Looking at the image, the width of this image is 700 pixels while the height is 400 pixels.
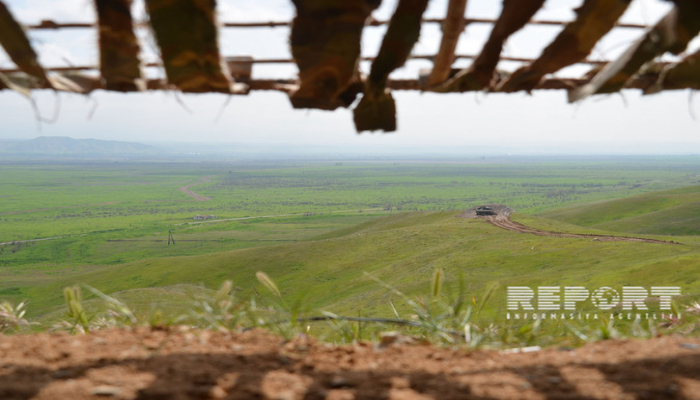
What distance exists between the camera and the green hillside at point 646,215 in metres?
48.8

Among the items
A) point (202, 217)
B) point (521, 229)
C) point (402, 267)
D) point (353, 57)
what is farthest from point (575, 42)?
point (202, 217)

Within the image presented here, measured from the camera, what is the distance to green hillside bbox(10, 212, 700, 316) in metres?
22.2

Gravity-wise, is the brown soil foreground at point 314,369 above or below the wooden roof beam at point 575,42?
below

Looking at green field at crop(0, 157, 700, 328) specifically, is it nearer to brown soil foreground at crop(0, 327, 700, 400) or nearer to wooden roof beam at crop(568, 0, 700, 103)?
brown soil foreground at crop(0, 327, 700, 400)

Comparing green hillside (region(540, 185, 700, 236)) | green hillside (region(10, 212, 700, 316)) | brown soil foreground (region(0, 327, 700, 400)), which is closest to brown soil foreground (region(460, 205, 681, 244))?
green hillside (region(10, 212, 700, 316))

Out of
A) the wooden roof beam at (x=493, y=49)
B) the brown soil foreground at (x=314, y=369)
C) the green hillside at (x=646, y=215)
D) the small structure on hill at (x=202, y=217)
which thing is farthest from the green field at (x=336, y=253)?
the small structure on hill at (x=202, y=217)

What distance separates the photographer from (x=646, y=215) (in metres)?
54.4

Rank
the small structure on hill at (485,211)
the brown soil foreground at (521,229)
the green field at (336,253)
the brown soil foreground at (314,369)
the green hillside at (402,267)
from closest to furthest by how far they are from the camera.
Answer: the brown soil foreground at (314,369) < the green hillside at (402,267) < the green field at (336,253) < the brown soil foreground at (521,229) < the small structure on hill at (485,211)

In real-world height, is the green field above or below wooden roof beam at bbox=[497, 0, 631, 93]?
below

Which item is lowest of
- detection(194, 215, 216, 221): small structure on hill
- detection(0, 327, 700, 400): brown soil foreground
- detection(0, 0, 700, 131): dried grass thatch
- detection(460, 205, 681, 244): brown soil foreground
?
detection(194, 215, 216, 221): small structure on hill

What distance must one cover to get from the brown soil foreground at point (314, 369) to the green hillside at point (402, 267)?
5929 mm

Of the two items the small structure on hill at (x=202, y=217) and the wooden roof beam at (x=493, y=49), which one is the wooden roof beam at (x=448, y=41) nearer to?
the wooden roof beam at (x=493, y=49)

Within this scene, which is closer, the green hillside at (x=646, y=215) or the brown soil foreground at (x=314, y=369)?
the brown soil foreground at (x=314, y=369)

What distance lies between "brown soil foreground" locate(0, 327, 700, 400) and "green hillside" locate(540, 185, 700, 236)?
170 ft
